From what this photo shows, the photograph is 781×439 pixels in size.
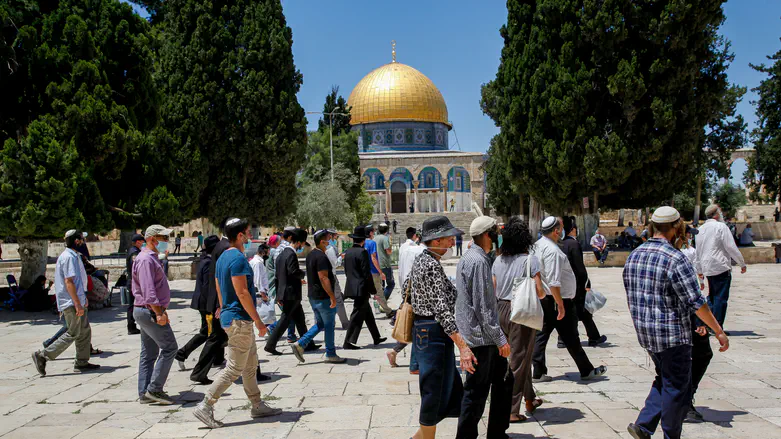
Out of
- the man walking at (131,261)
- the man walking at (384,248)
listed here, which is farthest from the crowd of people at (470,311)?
the man walking at (384,248)

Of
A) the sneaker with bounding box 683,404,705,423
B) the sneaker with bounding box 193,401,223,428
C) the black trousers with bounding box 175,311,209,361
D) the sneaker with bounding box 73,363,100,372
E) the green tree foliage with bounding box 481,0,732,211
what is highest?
the green tree foliage with bounding box 481,0,732,211

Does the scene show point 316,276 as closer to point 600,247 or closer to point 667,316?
point 667,316

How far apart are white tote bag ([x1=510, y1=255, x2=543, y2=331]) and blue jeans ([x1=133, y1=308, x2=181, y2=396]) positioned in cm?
299

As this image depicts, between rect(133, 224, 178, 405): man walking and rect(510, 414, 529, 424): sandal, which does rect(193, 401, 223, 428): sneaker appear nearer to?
rect(133, 224, 178, 405): man walking

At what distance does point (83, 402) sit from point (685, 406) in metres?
4.99

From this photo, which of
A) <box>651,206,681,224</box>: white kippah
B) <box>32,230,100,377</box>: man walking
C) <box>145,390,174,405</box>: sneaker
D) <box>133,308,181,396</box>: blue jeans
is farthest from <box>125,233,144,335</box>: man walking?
<box>651,206,681,224</box>: white kippah

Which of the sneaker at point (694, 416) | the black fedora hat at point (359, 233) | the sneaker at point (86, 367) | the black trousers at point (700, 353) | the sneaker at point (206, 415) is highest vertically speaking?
the black fedora hat at point (359, 233)

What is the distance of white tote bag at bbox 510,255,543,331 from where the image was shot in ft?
14.1

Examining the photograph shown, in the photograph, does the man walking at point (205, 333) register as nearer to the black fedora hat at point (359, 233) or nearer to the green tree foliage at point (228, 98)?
A: the black fedora hat at point (359, 233)

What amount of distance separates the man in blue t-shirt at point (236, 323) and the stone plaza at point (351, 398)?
20cm

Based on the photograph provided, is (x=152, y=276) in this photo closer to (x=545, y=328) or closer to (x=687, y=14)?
(x=545, y=328)

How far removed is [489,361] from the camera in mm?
3736

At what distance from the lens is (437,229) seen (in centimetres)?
378

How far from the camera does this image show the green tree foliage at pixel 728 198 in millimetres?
48719
